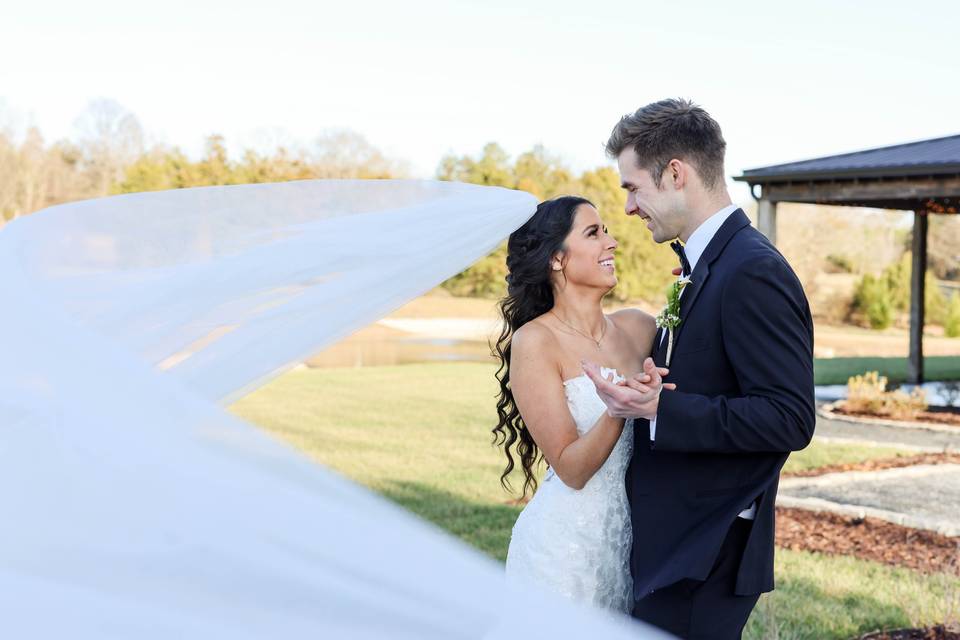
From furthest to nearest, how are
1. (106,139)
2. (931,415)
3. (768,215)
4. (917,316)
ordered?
(106,139) < (917,316) < (768,215) < (931,415)

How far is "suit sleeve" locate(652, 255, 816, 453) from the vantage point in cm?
246

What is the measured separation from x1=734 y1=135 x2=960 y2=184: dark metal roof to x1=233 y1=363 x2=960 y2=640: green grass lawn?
5.00m

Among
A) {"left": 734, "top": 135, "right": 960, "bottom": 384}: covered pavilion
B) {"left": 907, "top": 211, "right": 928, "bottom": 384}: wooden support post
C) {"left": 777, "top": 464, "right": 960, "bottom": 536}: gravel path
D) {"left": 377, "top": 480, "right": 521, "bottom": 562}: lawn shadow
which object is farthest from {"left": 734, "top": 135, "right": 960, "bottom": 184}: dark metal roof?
{"left": 377, "top": 480, "right": 521, "bottom": 562}: lawn shadow

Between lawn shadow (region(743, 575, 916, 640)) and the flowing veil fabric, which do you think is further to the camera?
lawn shadow (region(743, 575, 916, 640))

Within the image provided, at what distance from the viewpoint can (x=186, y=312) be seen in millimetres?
1935

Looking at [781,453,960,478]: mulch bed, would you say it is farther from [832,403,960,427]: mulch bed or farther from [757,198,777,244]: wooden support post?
[757,198,777,244]: wooden support post

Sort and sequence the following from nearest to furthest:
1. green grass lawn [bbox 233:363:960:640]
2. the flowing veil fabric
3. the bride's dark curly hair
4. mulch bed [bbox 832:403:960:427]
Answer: the flowing veil fabric, the bride's dark curly hair, green grass lawn [bbox 233:363:960:640], mulch bed [bbox 832:403:960:427]

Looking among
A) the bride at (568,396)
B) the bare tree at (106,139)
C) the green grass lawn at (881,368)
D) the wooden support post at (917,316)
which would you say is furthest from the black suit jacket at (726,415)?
the bare tree at (106,139)

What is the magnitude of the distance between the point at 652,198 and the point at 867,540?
557 cm

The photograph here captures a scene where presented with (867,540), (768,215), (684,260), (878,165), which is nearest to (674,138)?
(684,260)

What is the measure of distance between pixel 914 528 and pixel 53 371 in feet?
24.9

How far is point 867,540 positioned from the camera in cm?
735

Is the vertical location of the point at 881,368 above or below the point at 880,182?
below

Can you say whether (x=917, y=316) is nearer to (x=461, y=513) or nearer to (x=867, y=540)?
(x=867, y=540)
